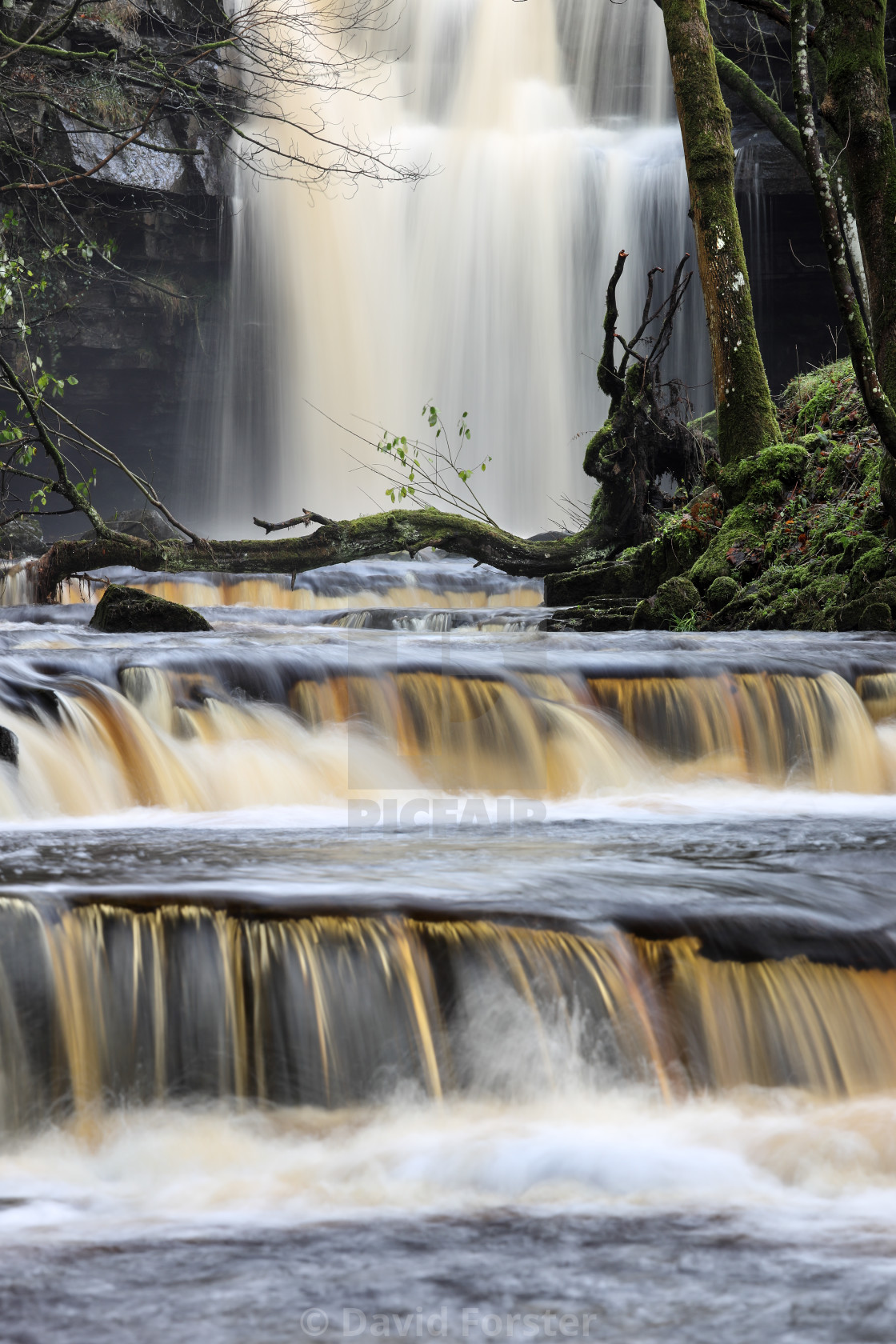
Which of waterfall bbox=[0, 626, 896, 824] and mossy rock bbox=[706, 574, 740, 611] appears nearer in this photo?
waterfall bbox=[0, 626, 896, 824]

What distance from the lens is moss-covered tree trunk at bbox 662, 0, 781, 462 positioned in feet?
30.7

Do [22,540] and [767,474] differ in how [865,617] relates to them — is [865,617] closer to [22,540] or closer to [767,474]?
[767,474]

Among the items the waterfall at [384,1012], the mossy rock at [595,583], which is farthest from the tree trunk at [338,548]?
the waterfall at [384,1012]

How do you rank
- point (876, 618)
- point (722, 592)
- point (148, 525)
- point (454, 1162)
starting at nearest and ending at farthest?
point (454, 1162)
point (876, 618)
point (722, 592)
point (148, 525)

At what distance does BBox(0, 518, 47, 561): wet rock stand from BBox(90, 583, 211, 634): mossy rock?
9.51 m

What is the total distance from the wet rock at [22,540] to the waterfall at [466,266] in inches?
243

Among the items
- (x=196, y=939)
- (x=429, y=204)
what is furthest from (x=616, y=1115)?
(x=429, y=204)

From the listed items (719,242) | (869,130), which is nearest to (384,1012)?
(869,130)

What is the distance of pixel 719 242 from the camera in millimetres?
9328

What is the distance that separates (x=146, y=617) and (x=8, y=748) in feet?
12.0

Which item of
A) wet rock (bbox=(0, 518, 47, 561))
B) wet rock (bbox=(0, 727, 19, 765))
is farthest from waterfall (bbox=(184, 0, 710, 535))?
wet rock (bbox=(0, 727, 19, 765))

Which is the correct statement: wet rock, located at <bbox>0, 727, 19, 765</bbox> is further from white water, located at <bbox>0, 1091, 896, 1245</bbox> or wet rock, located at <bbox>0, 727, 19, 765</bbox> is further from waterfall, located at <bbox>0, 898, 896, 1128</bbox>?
white water, located at <bbox>0, 1091, 896, 1245</bbox>

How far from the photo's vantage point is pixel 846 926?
323 centimetres

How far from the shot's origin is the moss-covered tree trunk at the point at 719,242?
9.35m
